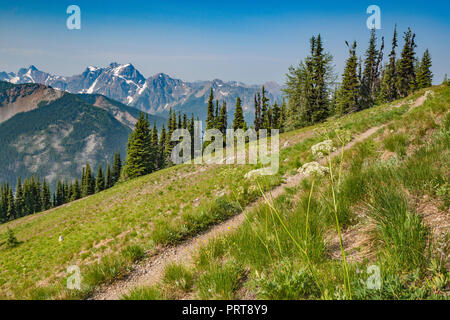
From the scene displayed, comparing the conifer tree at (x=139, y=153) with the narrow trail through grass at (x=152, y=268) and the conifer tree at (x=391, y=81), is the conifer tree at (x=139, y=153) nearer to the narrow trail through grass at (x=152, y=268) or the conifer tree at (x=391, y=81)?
the narrow trail through grass at (x=152, y=268)

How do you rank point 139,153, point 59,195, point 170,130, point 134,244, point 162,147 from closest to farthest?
point 134,244
point 139,153
point 170,130
point 162,147
point 59,195

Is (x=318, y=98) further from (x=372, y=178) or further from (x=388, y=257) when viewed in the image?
(x=388, y=257)

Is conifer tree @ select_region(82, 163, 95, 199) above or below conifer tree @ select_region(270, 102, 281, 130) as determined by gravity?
below

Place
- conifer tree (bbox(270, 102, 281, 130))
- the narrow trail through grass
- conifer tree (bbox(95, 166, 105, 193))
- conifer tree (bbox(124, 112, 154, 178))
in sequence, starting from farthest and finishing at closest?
conifer tree (bbox(95, 166, 105, 193))
conifer tree (bbox(270, 102, 281, 130))
conifer tree (bbox(124, 112, 154, 178))
the narrow trail through grass

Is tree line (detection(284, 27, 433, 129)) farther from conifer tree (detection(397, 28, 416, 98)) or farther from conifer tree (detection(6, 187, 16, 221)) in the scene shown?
conifer tree (detection(6, 187, 16, 221))

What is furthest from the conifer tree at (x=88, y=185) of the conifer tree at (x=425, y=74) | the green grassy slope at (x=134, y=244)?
the conifer tree at (x=425, y=74)

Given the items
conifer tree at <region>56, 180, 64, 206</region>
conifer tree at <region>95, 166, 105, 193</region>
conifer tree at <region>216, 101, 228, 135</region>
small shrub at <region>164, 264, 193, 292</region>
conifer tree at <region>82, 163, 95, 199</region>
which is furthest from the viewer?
conifer tree at <region>56, 180, 64, 206</region>

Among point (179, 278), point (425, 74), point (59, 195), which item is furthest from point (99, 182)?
point (425, 74)

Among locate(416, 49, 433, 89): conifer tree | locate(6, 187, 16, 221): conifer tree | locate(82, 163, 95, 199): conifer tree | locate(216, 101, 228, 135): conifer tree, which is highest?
locate(416, 49, 433, 89): conifer tree

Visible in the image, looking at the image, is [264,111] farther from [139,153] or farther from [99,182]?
[99,182]

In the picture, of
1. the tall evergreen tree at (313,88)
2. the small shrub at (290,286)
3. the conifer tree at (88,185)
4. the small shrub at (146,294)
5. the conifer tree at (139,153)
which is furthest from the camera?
the conifer tree at (88,185)

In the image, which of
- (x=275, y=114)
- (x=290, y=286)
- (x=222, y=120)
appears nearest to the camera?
(x=290, y=286)

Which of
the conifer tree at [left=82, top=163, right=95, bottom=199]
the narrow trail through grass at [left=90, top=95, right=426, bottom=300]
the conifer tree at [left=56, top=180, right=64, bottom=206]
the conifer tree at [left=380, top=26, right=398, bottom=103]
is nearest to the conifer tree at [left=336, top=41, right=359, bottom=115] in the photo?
the conifer tree at [left=380, top=26, right=398, bottom=103]
